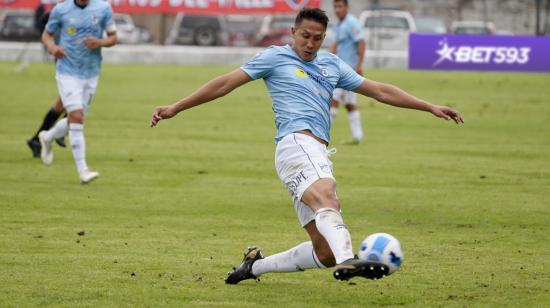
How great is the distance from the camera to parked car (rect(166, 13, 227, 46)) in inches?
1793

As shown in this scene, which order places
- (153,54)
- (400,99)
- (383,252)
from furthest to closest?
(153,54) < (400,99) < (383,252)

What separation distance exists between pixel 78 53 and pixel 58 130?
48.7 inches

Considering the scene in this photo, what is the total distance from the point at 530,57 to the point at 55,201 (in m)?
27.0

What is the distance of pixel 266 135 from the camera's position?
2123 centimetres

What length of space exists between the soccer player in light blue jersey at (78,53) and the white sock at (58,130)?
293 millimetres

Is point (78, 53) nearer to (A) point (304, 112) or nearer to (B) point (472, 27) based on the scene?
(A) point (304, 112)

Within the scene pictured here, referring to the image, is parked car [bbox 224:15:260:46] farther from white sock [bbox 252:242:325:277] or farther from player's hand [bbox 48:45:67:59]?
white sock [bbox 252:242:325:277]

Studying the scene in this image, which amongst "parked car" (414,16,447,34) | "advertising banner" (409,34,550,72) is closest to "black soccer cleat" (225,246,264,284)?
"advertising banner" (409,34,550,72)

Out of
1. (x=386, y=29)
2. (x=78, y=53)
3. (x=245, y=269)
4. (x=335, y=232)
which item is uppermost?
(x=335, y=232)

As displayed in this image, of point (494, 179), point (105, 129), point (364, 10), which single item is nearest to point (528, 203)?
point (494, 179)

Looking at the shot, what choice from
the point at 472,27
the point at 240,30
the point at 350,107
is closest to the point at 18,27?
the point at 240,30

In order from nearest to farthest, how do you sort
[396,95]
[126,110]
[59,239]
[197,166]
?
[396,95]
[59,239]
[197,166]
[126,110]

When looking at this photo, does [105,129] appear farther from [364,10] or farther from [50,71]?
[364,10]

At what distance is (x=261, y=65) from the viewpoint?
28.0ft
